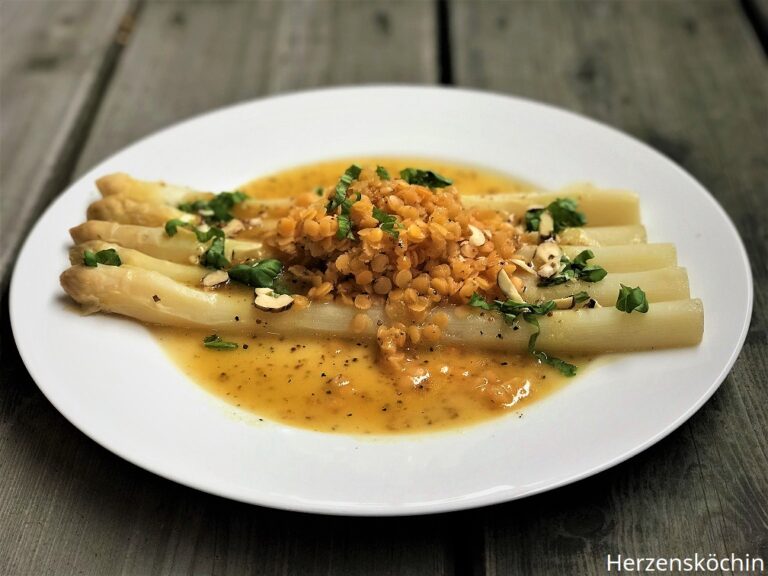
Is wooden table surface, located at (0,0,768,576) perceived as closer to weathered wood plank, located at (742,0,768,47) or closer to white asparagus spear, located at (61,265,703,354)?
weathered wood plank, located at (742,0,768,47)

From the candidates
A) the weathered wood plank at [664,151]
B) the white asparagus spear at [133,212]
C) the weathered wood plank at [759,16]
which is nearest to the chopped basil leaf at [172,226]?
the white asparagus spear at [133,212]

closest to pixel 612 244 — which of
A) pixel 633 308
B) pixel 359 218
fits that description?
pixel 633 308

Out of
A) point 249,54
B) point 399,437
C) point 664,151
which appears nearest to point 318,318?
point 399,437

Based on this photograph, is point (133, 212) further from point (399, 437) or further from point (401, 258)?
point (399, 437)

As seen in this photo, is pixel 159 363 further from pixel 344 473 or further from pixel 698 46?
pixel 698 46

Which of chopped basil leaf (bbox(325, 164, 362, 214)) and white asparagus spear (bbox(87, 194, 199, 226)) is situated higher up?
chopped basil leaf (bbox(325, 164, 362, 214))

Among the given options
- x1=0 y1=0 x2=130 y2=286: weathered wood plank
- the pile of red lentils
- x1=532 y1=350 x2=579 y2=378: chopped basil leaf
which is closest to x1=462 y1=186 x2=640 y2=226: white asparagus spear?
the pile of red lentils

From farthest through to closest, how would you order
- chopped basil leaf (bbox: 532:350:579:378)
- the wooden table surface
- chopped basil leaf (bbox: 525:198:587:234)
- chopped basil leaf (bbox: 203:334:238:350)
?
chopped basil leaf (bbox: 525:198:587:234), chopped basil leaf (bbox: 203:334:238:350), chopped basil leaf (bbox: 532:350:579:378), the wooden table surface

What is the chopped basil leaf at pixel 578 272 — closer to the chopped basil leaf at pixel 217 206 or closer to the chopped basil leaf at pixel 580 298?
the chopped basil leaf at pixel 580 298
